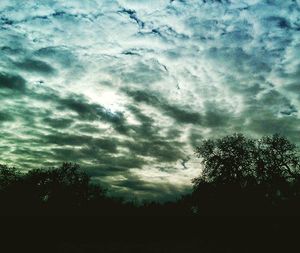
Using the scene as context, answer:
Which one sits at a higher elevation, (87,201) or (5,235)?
(87,201)

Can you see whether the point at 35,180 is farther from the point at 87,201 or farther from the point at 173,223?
the point at 173,223

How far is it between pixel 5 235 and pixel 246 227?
3864 centimetres

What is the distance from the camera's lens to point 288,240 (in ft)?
125

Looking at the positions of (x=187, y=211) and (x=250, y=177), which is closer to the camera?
(x=250, y=177)

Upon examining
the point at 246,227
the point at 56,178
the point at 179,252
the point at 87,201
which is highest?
the point at 56,178

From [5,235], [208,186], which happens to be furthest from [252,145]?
[5,235]

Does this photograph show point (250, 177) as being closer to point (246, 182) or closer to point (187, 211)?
point (246, 182)

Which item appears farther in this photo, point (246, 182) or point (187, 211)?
point (187, 211)

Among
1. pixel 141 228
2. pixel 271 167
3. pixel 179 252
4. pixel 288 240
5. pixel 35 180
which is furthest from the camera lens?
pixel 141 228

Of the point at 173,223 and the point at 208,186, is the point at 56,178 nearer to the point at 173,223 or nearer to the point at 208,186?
the point at 173,223

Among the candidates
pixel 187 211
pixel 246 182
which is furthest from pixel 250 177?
pixel 187 211

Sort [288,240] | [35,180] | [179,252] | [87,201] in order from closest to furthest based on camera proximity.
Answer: [288,240] < [179,252] < [35,180] < [87,201]

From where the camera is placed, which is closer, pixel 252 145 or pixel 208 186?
pixel 252 145

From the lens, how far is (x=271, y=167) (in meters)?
41.7
